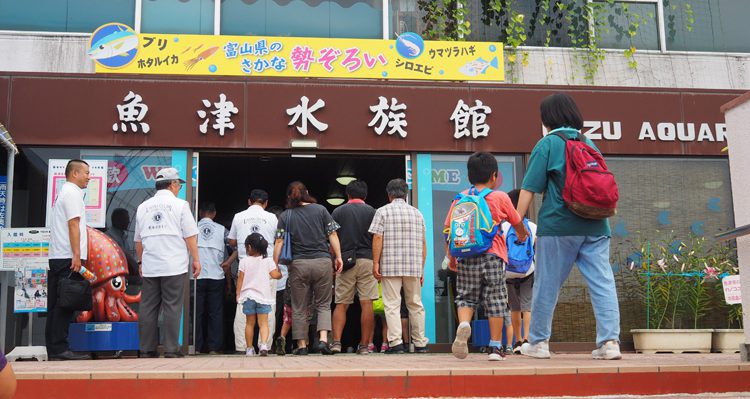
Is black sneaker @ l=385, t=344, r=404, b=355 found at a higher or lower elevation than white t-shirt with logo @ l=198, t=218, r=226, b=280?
lower

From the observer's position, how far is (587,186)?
5.64 m

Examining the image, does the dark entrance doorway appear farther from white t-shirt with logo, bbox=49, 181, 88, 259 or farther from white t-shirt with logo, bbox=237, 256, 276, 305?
white t-shirt with logo, bbox=49, 181, 88, 259

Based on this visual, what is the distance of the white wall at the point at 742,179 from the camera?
19.2ft

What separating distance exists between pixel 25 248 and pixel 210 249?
2085 mm

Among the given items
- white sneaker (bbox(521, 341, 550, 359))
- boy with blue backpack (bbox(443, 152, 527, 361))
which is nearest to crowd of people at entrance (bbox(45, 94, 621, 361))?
boy with blue backpack (bbox(443, 152, 527, 361))

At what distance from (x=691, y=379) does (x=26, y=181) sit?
7.73 m

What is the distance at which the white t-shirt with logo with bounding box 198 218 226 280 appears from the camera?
9922 millimetres

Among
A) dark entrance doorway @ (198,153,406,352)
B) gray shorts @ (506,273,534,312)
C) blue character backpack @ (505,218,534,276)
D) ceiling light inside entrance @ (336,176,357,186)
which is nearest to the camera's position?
blue character backpack @ (505,218,534,276)

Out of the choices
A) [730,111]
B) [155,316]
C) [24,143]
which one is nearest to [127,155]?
[24,143]

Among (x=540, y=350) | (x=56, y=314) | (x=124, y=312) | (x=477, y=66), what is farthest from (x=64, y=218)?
(x=477, y=66)

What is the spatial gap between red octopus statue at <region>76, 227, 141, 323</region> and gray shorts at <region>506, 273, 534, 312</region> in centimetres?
376

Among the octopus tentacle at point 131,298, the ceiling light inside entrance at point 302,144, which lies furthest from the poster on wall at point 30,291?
the ceiling light inside entrance at point 302,144

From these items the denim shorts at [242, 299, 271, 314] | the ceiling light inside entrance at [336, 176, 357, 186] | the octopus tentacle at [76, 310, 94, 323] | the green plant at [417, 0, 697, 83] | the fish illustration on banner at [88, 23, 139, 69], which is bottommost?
the octopus tentacle at [76, 310, 94, 323]

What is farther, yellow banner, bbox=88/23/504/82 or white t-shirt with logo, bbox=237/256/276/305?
yellow banner, bbox=88/23/504/82
